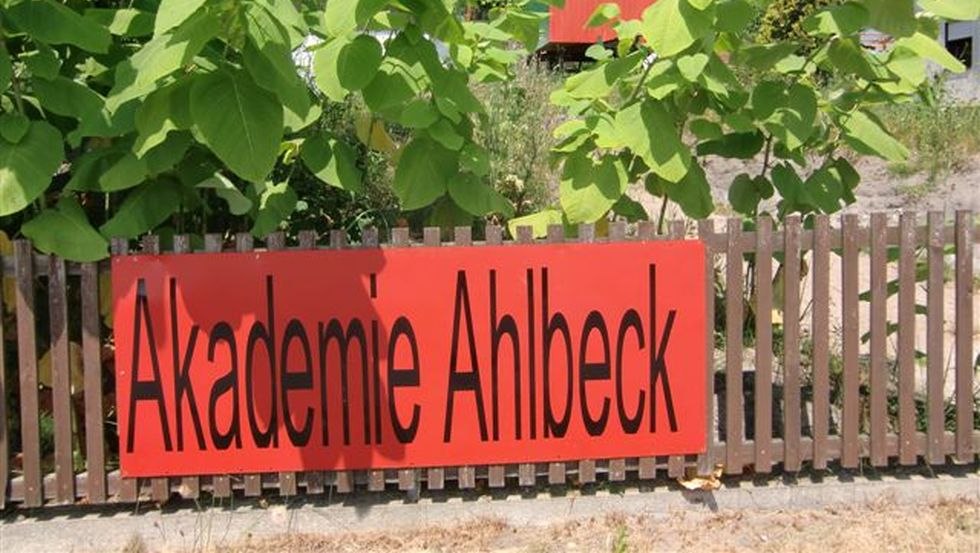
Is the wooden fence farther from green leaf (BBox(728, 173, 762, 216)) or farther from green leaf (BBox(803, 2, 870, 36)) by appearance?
green leaf (BBox(803, 2, 870, 36))

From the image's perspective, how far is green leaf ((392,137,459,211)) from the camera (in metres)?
4.14

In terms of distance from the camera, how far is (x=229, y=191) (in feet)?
13.4

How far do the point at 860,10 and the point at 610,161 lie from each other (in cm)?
120

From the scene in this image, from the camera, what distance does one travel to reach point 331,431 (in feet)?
13.4

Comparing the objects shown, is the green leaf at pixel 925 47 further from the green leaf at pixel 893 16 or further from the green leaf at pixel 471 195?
the green leaf at pixel 471 195

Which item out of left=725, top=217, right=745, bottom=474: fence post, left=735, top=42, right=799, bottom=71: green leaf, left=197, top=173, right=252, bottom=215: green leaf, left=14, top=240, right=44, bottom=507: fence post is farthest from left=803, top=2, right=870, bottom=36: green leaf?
left=14, top=240, right=44, bottom=507: fence post

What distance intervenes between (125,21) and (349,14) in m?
1.01

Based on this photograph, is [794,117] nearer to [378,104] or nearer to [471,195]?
[471,195]

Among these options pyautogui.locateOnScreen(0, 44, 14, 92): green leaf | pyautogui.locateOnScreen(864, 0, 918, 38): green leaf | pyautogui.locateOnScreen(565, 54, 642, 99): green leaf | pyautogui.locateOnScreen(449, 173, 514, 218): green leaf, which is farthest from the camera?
pyautogui.locateOnScreen(565, 54, 642, 99): green leaf

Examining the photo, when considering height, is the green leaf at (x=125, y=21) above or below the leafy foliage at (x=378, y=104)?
above

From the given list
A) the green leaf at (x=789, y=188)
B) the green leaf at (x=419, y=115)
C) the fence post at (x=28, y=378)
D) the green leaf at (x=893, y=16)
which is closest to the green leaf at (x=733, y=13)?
the green leaf at (x=893, y=16)

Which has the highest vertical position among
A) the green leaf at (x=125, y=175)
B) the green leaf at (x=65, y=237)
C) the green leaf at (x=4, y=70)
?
the green leaf at (x=4, y=70)

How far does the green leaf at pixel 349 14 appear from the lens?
352 cm

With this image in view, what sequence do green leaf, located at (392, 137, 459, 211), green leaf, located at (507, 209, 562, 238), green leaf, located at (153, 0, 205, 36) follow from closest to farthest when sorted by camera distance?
green leaf, located at (153, 0, 205, 36), green leaf, located at (392, 137, 459, 211), green leaf, located at (507, 209, 562, 238)
